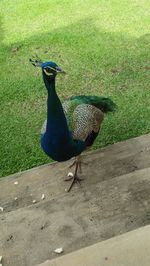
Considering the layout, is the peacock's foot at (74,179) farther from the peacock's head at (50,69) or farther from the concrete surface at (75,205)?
the peacock's head at (50,69)

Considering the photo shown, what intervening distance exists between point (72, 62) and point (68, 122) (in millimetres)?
2041

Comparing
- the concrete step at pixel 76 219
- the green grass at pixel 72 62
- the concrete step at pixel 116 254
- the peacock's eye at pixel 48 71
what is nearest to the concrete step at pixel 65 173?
the concrete step at pixel 76 219

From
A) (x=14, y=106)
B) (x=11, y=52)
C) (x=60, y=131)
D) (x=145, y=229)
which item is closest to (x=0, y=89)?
(x=14, y=106)

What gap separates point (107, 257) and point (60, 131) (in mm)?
1148

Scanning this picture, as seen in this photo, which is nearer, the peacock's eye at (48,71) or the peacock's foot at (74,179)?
the peacock's eye at (48,71)

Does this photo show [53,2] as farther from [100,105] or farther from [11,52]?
[100,105]

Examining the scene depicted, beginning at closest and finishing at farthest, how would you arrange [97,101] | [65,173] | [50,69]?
[50,69] → [65,173] → [97,101]

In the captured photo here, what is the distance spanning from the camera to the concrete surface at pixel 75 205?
267 centimetres

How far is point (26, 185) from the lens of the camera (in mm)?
3332

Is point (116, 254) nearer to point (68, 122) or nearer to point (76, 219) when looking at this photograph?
point (76, 219)

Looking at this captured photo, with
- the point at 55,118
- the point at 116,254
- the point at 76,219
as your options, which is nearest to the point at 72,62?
the point at 55,118

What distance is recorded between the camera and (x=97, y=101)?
143 inches

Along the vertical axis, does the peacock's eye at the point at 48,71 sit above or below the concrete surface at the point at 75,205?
above

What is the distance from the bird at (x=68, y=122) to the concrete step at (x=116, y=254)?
1075 millimetres
